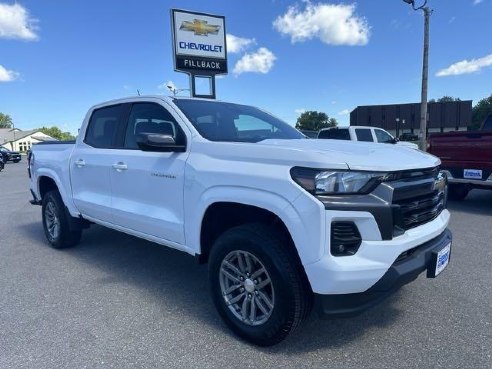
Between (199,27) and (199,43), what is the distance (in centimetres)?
70

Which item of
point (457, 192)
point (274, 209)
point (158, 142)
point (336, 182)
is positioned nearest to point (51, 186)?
point (158, 142)

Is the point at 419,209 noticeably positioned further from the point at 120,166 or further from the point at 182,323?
the point at 120,166

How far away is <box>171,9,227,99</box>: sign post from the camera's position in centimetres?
1670

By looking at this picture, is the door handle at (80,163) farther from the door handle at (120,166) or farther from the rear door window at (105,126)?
the door handle at (120,166)

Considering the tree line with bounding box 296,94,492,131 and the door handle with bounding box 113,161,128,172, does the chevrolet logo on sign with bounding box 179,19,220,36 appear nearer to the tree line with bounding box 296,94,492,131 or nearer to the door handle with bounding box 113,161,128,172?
the door handle with bounding box 113,161,128,172

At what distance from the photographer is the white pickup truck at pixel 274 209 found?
8.18 ft

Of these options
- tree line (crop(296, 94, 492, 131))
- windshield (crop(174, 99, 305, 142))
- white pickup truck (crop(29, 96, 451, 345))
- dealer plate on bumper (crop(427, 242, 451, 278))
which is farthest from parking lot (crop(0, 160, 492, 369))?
tree line (crop(296, 94, 492, 131))

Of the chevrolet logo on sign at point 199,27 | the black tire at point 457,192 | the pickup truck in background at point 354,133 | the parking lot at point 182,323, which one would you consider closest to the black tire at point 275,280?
the parking lot at point 182,323

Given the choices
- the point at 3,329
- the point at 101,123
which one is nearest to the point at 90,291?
the point at 3,329

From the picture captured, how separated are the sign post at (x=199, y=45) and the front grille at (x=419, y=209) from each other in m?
14.2

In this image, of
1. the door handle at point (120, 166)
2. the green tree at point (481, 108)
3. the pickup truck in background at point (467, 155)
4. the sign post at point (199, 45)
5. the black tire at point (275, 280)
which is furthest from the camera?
the green tree at point (481, 108)

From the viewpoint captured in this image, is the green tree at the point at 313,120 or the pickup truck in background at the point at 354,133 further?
the green tree at the point at 313,120

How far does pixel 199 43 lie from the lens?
17.2m

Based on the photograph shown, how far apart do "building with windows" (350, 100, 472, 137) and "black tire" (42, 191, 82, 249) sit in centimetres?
7426
